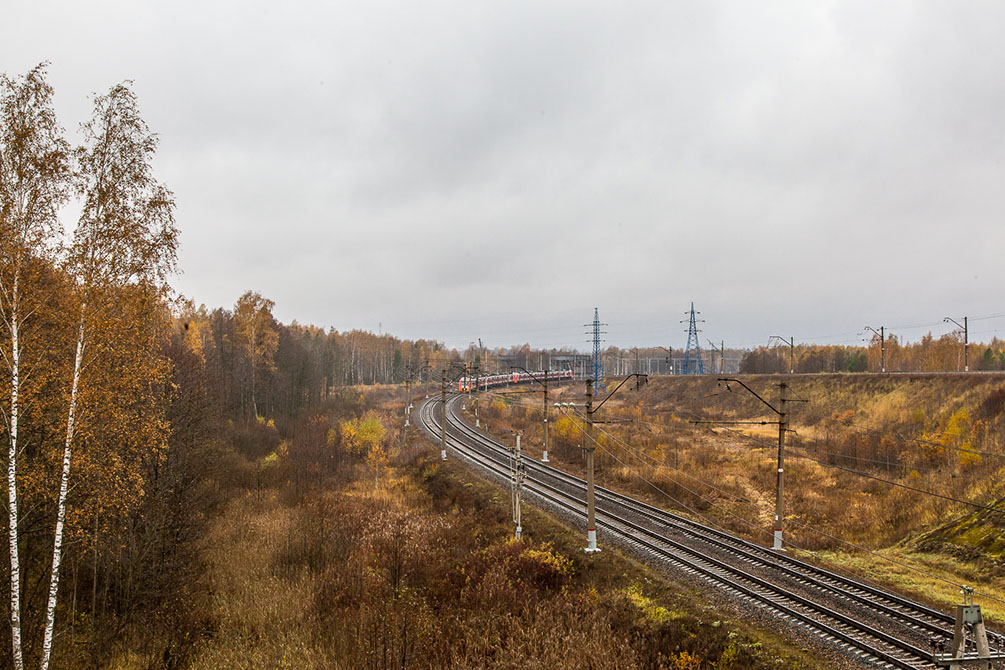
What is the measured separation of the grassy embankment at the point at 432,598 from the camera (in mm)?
13820

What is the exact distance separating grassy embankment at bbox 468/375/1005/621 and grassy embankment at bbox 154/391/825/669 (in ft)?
24.3

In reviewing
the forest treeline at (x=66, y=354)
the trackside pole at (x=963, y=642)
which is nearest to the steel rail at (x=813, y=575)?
the trackside pole at (x=963, y=642)

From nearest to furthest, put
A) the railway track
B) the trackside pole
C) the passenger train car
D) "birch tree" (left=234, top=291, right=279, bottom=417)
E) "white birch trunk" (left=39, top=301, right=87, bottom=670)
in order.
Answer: the trackside pole
"white birch trunk" (left=39, top=301, right=87, bottom=670)
the railway track
"birch tree" (left=234, top=291, right=279, bottom=417)
the passenger train car

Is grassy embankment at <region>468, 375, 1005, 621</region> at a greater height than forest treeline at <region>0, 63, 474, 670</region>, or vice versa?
forest treeline at <region>0, 63, 474, 670</region>

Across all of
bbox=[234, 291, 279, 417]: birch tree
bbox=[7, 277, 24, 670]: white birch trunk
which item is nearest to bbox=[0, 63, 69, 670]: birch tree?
bbox=[7, 277, 24, 670]: white birch trunk

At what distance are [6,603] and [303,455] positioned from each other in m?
28.9

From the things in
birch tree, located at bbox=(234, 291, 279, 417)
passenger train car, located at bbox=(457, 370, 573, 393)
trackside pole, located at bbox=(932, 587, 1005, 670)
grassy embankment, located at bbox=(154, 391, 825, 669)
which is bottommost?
grassy embankment, located at bbox=(154, 391, 825, 669)

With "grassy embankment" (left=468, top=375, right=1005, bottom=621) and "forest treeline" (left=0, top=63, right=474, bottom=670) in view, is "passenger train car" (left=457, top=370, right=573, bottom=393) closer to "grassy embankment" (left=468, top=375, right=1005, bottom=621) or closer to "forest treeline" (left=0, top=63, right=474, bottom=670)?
"grassy embankment" (left=468, top=375, right=1005, bottom=621)

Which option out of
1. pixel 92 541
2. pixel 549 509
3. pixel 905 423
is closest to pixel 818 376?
pixel 905 423

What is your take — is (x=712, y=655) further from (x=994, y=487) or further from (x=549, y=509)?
(x=994, y=487)

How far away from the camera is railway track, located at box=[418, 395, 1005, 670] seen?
14.0m

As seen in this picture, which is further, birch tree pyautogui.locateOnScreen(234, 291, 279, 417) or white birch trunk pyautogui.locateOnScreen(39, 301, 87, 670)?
birch tree pyautogui.locateOnScreen(234, 291, 279, 417)

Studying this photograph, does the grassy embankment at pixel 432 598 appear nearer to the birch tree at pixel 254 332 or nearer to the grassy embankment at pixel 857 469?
the grassy embankment at pixel 857 469

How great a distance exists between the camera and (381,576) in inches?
785
